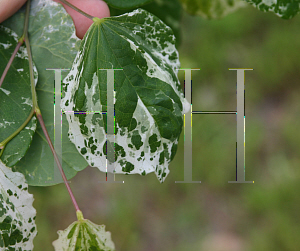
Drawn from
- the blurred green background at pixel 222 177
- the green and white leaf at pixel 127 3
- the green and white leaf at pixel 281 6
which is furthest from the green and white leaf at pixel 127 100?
the blurred green background at pixel 222 177

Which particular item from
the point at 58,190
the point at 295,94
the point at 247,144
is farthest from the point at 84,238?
the point at 295,94

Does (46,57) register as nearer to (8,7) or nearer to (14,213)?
(8,7)

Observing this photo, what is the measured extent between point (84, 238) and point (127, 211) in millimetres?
818

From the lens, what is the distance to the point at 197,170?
3.96 feet

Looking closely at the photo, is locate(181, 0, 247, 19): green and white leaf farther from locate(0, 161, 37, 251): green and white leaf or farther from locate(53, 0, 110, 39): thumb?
locate(0, 161, 37, 251): green and white leaf

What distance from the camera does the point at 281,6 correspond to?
1.47 ft

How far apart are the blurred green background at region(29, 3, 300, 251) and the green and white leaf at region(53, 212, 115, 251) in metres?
0.73

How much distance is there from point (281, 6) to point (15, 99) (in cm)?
46

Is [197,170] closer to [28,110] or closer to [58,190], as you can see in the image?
[58,190]

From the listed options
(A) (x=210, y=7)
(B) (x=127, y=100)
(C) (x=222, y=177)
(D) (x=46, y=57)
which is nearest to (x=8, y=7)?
(D) (x=46, y=57)

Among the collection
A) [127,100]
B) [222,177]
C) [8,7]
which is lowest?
[222,177]

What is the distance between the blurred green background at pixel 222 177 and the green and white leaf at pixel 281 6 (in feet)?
2.38

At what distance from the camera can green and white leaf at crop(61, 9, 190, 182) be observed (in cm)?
41

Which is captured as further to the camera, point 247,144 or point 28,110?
point 247,144
